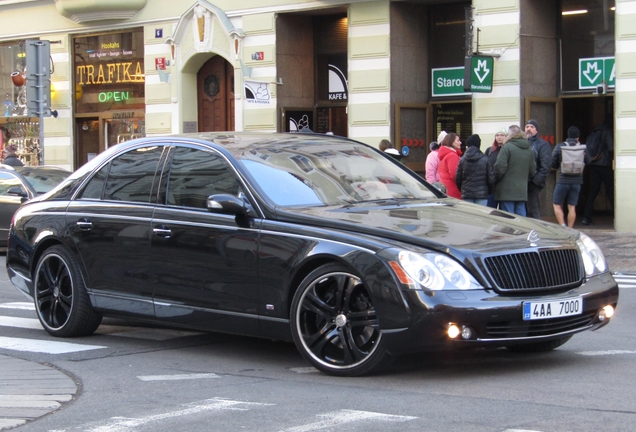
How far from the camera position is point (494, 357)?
7.73 meters

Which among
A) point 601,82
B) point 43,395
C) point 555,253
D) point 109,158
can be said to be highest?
point 601,82

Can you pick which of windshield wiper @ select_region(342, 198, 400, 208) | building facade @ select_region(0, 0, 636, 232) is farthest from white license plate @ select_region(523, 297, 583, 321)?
building facade @ select_region(0, 0, 636, 232)

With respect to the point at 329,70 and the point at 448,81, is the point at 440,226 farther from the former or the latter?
the point at 329,70

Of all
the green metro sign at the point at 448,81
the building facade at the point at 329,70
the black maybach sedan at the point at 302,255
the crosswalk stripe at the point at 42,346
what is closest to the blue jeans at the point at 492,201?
the building facade at the point at 329,70

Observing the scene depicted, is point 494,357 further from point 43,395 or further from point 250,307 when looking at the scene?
point 43,395

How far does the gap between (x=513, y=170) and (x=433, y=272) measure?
1047cm

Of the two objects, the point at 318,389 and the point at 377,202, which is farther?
the point at 377,202

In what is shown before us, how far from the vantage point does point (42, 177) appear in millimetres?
18562

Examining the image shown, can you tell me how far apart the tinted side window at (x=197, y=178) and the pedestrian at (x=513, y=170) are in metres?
9.17

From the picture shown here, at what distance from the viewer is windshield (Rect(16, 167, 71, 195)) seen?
59.7 feet

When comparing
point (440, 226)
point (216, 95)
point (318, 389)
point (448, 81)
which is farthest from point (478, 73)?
point (318, 389)

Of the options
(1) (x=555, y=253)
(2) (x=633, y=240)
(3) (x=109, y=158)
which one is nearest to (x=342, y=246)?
(1) (x=555, y=253)

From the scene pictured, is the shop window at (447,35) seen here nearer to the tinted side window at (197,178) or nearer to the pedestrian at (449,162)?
the pedestrian at (449,162)

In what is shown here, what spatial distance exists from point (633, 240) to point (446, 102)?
5.62 metres
